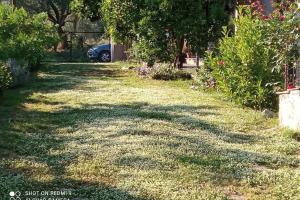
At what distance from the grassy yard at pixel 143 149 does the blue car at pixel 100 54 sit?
24.6m

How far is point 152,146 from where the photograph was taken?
30.8ft

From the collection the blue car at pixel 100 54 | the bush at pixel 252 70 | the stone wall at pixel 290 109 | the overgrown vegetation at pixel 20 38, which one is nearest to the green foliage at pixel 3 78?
the overgrown vegetation at pixel 20 38

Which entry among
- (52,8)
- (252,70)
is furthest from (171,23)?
(52,8)

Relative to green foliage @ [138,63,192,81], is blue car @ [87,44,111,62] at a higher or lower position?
higher

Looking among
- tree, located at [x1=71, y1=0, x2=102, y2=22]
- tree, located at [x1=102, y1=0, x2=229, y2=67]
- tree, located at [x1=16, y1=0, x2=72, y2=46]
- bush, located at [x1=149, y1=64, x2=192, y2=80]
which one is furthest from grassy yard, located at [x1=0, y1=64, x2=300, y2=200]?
tree, located at [x1=16, y1=0, x2=72, y2=46]

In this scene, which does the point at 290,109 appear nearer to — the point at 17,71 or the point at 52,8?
the point at 17,71

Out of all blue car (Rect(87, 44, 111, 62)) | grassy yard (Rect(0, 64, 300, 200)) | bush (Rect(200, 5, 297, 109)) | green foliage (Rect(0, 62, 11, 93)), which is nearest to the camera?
grassy yard (Rect(0, 64, 300, 200))

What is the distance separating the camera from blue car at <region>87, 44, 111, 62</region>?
40344 mm

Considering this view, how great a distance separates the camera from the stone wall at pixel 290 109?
11039 millimetres

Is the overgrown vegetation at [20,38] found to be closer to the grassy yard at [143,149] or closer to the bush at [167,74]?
the grassy yard at [143,149]

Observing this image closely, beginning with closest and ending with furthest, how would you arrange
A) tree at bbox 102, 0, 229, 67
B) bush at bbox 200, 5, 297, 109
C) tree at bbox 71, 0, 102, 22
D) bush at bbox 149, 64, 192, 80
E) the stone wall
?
the stone wall → bush at bbox 200, 5, 297, 109 → tree at bbox 102, 0, 229, 67 → bush at bbox 149, 64, 192, 80 → tree at bbox 71, 0, 102, 22

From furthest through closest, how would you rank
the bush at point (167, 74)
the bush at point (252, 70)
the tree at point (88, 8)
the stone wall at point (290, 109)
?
the tree at point (88, 8) < the bush at point (167, 74) < the bush at point (252, 70) < the stone wall at point (290, 109)

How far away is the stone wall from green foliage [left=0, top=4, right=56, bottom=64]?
10.7 m

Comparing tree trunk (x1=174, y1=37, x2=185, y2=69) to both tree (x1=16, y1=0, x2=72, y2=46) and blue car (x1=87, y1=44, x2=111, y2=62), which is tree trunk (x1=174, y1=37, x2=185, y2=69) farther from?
tree (x1=16, y1=0, x2=72, y2=46)
